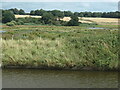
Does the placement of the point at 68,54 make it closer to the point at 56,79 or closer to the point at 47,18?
the point at 56,79

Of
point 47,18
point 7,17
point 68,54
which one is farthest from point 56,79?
point 47,18

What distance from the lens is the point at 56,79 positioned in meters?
11.8

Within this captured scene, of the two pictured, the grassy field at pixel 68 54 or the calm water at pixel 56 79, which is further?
the grassy field at pixel 68 54

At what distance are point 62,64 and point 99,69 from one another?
82.3 inches

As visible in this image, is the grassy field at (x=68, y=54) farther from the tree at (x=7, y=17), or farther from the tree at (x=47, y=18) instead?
the tree at (x=47, y=18)

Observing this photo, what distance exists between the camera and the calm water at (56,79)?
35.1 ft

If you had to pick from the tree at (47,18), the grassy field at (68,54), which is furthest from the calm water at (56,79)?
the tree at (47,18)

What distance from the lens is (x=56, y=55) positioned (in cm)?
1484

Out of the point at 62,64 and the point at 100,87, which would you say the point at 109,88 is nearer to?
the point at 100,87

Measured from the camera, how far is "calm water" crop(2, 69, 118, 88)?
10703 mm

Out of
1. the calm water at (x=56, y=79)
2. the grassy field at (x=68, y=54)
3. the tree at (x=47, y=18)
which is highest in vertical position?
the tree at (x=47, y=18)

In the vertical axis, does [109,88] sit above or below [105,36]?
below

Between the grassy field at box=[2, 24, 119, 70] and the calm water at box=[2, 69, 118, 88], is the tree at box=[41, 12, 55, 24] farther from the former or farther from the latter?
the calm water at box=[2, 69, 118, 88]

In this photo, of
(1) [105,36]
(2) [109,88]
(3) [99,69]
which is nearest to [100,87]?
(2) [109,88]
